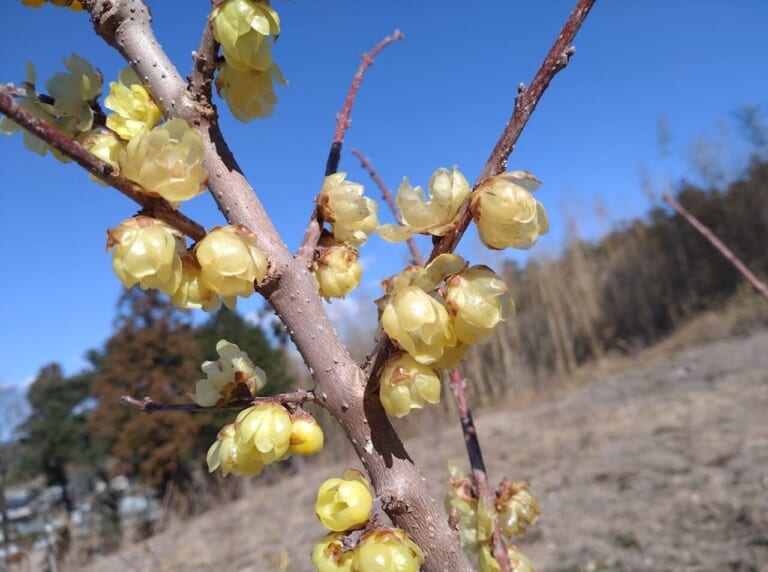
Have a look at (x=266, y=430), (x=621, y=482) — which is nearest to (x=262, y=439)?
(x=266, y=430)

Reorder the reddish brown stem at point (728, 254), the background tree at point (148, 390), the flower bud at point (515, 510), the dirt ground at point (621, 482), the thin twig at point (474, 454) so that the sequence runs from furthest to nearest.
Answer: the background tree at point (148, 390), the dirt ground at point (621, 482), the reddish brown stem at point (728, 254), the flower bud at point (515, 510), the thin twig at point (474, 454)

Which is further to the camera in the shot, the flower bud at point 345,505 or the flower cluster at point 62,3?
the flower cluster at point 62,3

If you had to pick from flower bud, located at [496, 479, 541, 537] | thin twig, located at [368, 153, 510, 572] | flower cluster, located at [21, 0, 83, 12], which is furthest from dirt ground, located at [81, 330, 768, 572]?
flower cluster, located at [21, 0, 83, 12]

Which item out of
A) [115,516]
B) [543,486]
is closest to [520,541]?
[543,486]

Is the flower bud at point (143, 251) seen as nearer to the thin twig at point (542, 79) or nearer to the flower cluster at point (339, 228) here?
the flower cluster at point (339, 228)

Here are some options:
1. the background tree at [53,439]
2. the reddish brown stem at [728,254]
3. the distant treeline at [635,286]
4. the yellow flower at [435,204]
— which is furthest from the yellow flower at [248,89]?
the background tree at [53,439]

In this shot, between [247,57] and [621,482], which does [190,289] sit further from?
[621,482]

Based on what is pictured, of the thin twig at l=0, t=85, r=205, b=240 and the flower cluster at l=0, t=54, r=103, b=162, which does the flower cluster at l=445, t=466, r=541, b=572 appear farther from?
the flower cluster at l=0, t=54, r=103, b=162

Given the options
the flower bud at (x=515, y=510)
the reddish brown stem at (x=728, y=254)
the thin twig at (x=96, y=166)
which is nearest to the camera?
the thin twig at (x=96, y=166)
